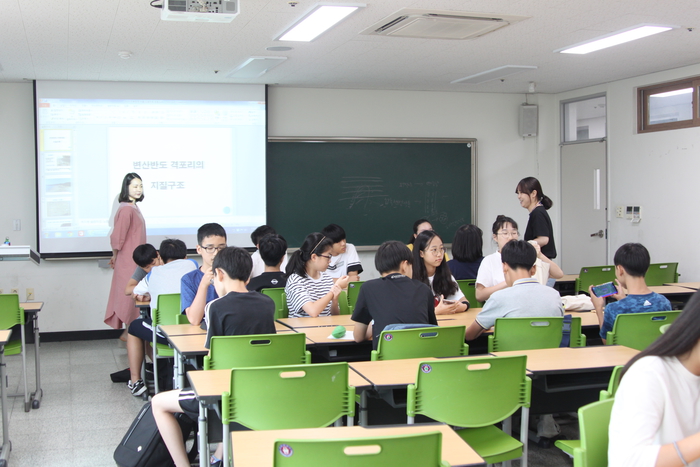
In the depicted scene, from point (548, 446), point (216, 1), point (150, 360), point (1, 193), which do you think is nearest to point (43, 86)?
point (1, 193)

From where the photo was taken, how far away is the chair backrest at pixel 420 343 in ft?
10.5

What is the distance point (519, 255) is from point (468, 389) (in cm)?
114

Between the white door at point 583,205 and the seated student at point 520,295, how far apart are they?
4.90 metres

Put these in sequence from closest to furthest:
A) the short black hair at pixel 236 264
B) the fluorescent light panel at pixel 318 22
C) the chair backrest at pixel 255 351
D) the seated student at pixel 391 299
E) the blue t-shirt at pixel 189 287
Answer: the chair backrest at pixel 255 351, the short black hair at pixel 236 264, the seated student at pixel 391 299, the blue t-shirt at pixel 189 287, the fluorescent light panel at pixel 318 22

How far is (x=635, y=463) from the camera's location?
5.30 ft

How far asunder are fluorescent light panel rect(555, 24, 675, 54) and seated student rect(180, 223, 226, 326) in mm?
3693

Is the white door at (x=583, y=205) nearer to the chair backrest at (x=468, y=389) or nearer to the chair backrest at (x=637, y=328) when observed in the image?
the chair backrest at (x=637, y=328)

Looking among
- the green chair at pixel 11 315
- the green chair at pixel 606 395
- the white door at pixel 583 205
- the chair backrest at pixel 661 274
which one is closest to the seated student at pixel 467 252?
the chair backrest at pixel 661 274

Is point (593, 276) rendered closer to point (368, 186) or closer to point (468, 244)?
point (468, 244)

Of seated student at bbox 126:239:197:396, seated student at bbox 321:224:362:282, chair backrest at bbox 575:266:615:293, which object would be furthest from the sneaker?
chair backrest at bbox 575:266:615:293

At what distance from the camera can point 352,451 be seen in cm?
166

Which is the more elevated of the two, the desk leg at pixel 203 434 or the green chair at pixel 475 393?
the green chair at pixel 475 393

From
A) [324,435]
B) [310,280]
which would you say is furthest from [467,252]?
[324,435]

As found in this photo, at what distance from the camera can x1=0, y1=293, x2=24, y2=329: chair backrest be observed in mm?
4703
